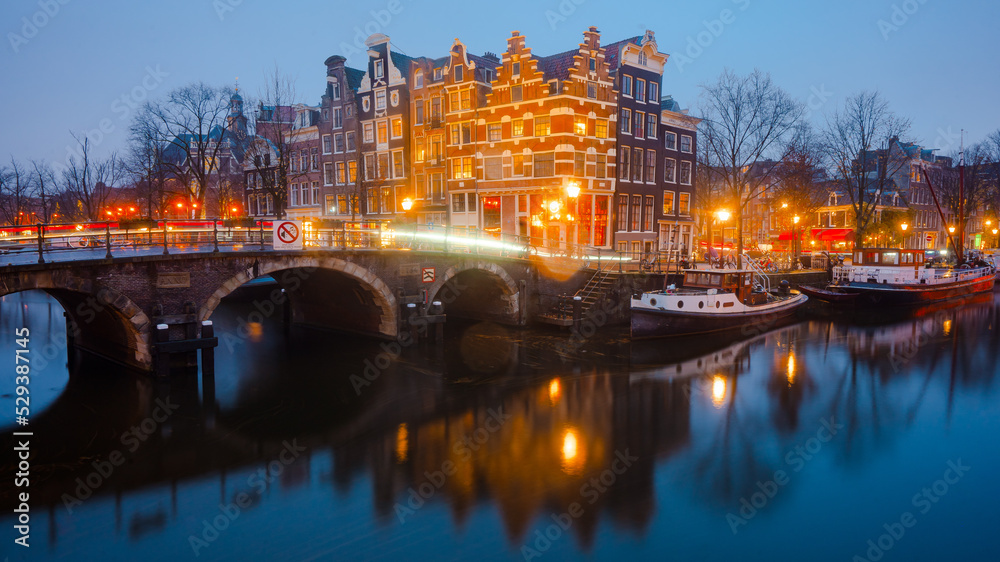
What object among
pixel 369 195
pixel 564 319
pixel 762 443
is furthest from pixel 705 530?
pixel 369 195

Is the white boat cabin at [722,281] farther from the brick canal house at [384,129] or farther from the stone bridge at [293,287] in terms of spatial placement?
the brick canal house at [384,129]

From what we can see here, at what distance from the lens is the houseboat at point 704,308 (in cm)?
2667

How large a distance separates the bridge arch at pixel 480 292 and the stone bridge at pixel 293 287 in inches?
2.2

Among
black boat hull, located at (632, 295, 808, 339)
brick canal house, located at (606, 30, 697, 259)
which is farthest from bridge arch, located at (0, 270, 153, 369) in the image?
brick canal house, located at (606, 30, 697, 259)

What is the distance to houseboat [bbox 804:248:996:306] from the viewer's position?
3800cm

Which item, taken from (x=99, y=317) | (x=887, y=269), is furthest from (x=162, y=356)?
(x=887, y=269)

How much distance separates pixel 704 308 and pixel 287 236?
1873 cm

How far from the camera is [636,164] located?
1681 inches

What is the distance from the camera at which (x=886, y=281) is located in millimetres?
38812

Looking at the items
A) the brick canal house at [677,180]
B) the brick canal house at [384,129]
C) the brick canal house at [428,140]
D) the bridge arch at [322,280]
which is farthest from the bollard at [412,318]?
the brick canal house at [677,180]

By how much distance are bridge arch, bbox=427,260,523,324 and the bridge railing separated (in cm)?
87

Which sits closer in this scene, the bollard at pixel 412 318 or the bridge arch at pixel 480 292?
the bollard at pixel 412 318

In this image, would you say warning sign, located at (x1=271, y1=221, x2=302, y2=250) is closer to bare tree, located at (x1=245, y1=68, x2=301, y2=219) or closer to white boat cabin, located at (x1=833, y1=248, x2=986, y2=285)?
bare tree, located at (x1=245, y1=68, x2=301, y2=219)

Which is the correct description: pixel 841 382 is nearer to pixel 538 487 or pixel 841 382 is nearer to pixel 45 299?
pixel 538 487
